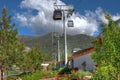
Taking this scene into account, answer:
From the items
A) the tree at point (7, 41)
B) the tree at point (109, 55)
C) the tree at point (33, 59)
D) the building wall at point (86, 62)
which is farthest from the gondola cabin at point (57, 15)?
the tree at point (109, 55)

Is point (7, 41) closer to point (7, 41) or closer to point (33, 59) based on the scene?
point (7, 41)

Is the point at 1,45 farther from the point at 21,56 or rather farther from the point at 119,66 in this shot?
the point at 119,66

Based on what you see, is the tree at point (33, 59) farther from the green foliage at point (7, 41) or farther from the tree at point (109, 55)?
the tree at point (109, 55)

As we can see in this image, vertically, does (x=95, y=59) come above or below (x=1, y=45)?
below

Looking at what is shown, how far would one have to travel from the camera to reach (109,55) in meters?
19.3

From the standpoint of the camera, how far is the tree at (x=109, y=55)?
1881 cm

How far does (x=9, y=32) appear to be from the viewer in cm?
5969


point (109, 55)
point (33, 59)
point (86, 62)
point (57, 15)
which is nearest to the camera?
point (109, 55)

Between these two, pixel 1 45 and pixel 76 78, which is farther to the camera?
pixel 1 45

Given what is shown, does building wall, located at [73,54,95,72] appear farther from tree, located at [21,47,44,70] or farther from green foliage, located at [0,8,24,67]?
tree, located at [21,47,44,70]

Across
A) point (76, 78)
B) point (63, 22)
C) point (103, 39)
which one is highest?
point (63, 22)

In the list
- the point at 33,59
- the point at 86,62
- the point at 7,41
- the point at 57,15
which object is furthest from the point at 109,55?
the point at 33,59

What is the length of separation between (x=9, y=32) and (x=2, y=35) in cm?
125

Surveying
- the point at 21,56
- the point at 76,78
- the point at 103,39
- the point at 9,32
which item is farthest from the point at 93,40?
the point at 21,56
